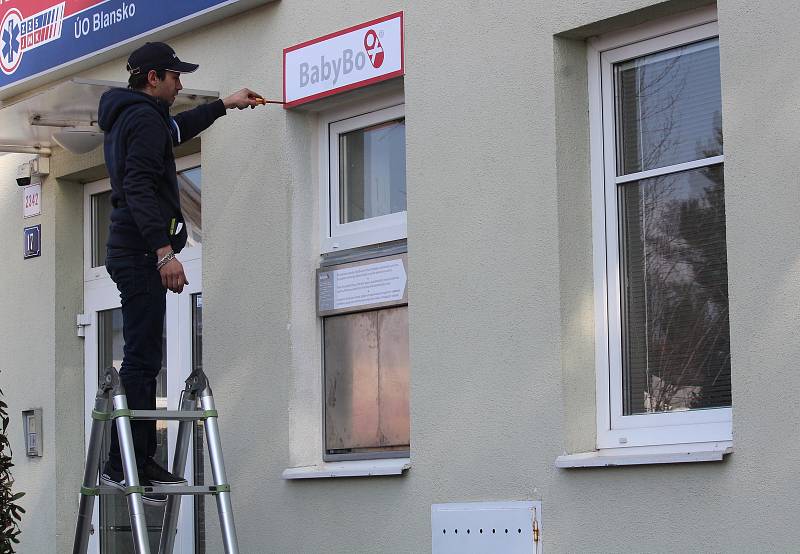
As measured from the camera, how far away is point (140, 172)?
5961 millimetres

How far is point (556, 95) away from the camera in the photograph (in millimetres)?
6211

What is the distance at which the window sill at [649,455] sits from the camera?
5414 mm

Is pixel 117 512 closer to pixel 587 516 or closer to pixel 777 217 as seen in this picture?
pixel 587 516

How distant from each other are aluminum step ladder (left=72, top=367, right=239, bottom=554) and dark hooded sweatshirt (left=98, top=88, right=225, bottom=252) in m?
0.59

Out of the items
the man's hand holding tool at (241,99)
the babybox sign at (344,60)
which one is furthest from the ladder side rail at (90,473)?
the babybox sign at (344,60)

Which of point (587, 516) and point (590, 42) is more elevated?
point (590, 42)

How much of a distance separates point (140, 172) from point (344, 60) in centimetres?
165

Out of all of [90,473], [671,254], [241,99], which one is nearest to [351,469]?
[90,473]

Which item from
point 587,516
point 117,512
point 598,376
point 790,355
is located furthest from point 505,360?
point 117,512

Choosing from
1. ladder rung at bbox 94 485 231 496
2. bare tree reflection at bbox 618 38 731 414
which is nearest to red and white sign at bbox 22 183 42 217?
ladder rung at bbox 94 485 231 496

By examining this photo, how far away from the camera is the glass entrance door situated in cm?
848

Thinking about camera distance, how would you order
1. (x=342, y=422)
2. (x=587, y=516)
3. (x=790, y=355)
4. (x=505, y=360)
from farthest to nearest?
(x=342, y=422), (x=505, y=360), (x=587, y=516), (x=790, y=355)

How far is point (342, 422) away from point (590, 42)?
2341 mm

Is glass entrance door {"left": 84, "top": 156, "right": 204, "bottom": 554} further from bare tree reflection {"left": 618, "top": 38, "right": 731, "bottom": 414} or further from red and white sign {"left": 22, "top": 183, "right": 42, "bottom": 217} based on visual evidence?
bare tree reflection {"left": 618, "top": 38, "right": 731, "bottom": 414}
